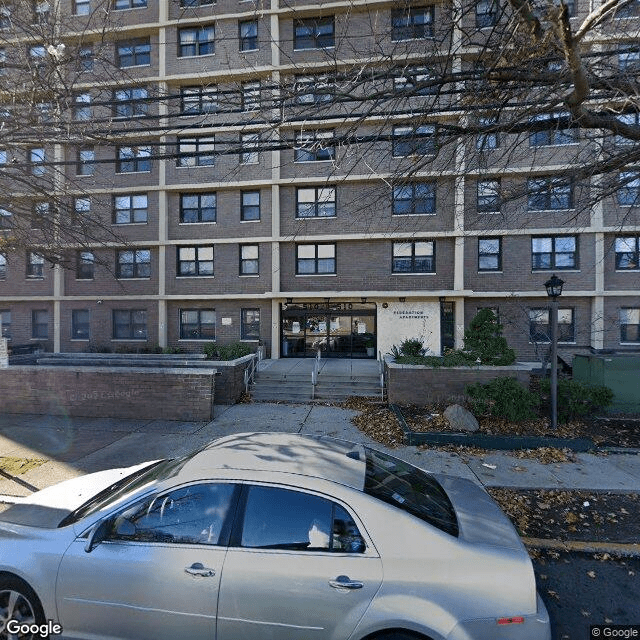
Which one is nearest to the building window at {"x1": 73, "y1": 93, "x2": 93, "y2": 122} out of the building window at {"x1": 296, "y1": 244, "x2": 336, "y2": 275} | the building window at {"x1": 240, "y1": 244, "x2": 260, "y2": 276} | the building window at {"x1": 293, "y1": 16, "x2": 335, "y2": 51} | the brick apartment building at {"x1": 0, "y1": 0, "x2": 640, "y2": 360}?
the brick apartment building at {"x1": 0, "y1": 0, "x2": 640, "y2": 360}

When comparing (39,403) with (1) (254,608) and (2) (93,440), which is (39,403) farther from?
(1) (254,608)

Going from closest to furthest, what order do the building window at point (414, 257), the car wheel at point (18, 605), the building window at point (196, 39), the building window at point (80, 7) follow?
the car wheel at point (18, 605)
the building window at point (414, 257)
the building window at point (196, 39)
the building window at point (80, 7)

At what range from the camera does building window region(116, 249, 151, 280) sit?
733 inches

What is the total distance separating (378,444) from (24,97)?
8900 mm

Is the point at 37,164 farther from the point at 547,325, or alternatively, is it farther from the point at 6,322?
the point at 6,322

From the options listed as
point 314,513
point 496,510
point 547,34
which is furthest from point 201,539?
point 547,34

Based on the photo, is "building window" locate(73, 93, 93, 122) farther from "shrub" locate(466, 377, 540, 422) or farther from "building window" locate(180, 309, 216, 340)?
"building window" locate(180, 309, 216, 340)

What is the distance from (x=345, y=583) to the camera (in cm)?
211

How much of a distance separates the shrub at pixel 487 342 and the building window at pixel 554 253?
907cm

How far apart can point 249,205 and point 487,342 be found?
13033mm

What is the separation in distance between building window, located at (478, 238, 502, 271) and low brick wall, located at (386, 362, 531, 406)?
860 centimetres

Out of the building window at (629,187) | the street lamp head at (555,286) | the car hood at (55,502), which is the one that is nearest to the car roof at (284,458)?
the car hood at (55,502)

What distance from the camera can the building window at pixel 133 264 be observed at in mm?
18609

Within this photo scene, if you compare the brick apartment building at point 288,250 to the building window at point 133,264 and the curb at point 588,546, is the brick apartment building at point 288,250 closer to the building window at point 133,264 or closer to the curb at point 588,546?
the building window at point 133,264
